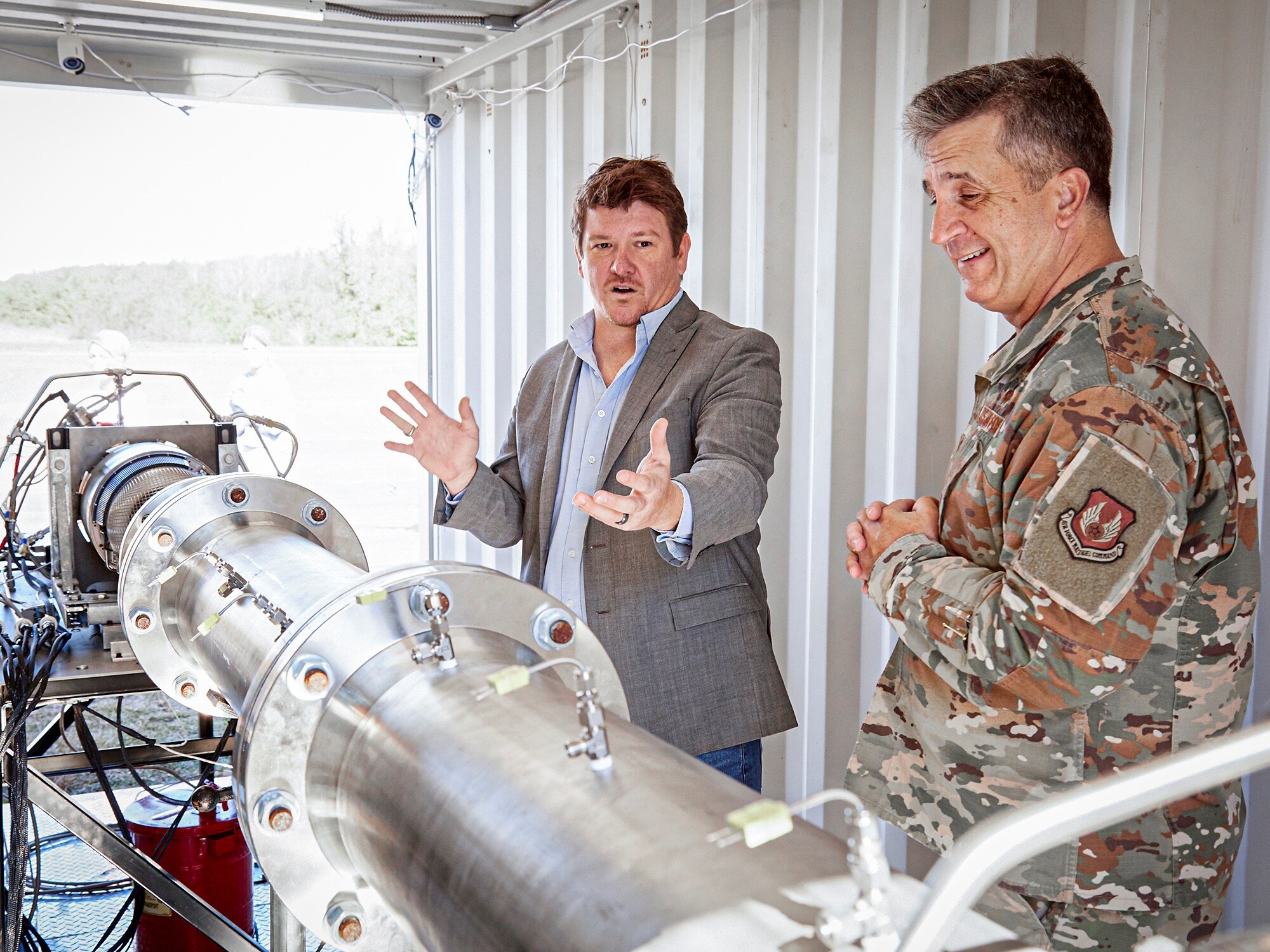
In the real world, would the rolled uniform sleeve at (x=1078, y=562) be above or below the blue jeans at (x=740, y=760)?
above

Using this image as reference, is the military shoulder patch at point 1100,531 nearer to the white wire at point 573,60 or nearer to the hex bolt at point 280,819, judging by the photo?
the hex bolt at point 280,819

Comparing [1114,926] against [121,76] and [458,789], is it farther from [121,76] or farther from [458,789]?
[121,76]

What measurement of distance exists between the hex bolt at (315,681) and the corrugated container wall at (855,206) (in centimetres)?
144

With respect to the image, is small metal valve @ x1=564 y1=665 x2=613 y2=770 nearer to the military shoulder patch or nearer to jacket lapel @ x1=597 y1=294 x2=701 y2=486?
the military shoulder patch

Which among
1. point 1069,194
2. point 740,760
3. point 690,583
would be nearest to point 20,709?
point 690,583

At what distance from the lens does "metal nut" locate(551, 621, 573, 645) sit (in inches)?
35.6

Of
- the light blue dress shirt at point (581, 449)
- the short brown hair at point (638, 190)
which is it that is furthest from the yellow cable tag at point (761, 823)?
the short brown hair at point (638, 190)

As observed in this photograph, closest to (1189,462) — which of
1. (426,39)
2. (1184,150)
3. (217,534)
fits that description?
(1184,150)

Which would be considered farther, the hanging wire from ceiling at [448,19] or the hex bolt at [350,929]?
the hanging wire from ceiling at [448,19]

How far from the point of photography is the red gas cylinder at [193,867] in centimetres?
249

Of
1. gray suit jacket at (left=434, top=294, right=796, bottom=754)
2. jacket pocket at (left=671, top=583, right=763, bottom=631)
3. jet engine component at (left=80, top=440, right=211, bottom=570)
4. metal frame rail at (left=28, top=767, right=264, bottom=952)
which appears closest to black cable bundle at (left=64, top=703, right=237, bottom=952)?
metal frame rail at (left=28, top=767, right=264, bottom=952)

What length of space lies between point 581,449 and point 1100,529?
121cm

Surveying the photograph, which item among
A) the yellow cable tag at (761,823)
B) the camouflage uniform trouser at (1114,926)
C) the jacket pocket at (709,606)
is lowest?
the camouflage uniform trouser at (1114,926)

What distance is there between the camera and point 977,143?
1384mm
